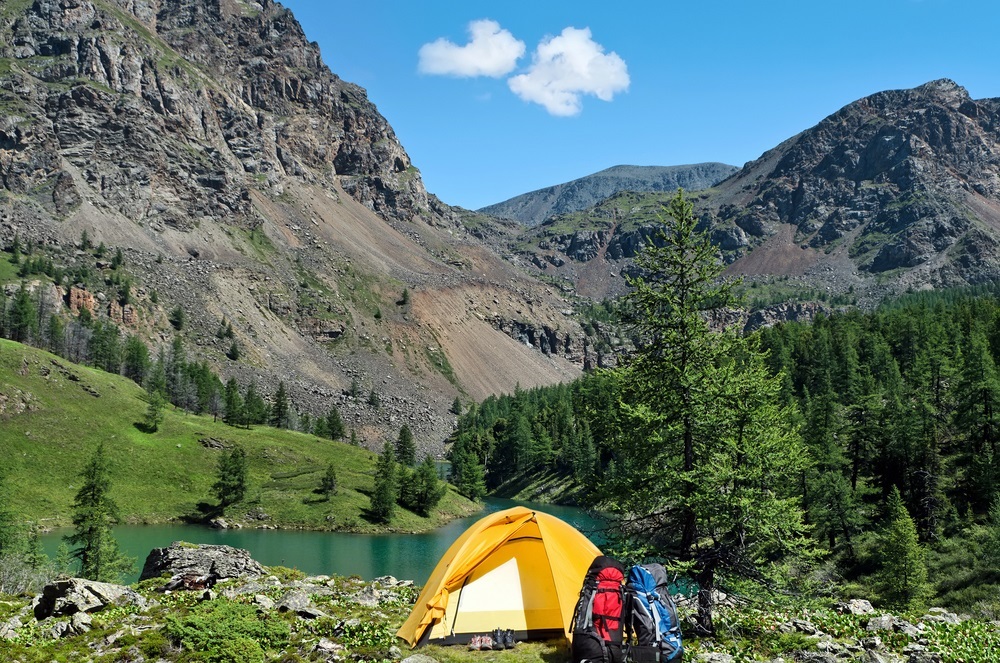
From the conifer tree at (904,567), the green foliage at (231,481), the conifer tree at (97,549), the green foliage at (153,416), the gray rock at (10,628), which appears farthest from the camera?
the green foliage at (153,416)

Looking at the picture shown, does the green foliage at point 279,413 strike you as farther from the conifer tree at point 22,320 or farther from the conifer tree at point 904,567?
the conifer tree at point 904,567

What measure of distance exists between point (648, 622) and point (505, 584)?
5.75 metres

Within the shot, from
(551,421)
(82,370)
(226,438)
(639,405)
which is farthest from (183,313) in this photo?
(639,405)

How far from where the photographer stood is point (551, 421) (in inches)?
6289

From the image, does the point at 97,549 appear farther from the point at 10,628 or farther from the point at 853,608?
the point at 853,608

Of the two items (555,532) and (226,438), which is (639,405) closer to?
(555,532)

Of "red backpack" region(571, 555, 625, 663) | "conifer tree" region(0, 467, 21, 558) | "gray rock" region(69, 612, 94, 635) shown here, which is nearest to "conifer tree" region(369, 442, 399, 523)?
"conifer tree" region(0, 467, 21, 558)

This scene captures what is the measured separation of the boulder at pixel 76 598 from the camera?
18.0m

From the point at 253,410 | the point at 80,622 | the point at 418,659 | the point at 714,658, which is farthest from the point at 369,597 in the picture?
the point at 253,410

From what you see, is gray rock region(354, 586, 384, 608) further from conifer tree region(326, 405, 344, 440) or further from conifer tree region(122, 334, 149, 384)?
conifer tree region(122, 334, 149, 384)

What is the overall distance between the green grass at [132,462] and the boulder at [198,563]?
221 feet

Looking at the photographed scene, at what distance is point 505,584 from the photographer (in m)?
18.0

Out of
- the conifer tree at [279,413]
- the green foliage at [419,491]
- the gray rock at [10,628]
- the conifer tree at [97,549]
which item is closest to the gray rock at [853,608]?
the gray rock at [10,628]

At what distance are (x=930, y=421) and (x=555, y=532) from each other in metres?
70.0
